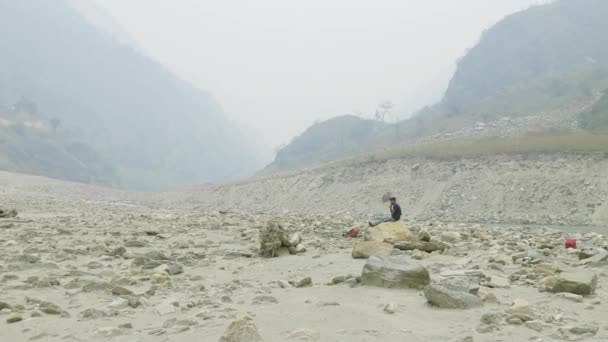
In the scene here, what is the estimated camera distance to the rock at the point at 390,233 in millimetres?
12170

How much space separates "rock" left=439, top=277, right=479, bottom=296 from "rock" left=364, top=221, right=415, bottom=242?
4.90 metres

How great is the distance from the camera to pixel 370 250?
10.5 m

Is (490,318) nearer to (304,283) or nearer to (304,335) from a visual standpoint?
(304,335)

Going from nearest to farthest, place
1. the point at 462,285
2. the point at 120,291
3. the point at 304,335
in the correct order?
the point at 304,335, the point at 462,285, the point at 120,291

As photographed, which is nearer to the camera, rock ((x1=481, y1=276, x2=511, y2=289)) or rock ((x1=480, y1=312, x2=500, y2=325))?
rock ((x1=480, y1=312, x2=500, y2=325))

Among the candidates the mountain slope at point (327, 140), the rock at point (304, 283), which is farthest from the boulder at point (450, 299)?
the mountain slope at point (327, 140)

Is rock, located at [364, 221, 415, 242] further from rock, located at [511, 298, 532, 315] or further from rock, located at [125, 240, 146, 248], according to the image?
rock, located at [511, 298, 532, 315]

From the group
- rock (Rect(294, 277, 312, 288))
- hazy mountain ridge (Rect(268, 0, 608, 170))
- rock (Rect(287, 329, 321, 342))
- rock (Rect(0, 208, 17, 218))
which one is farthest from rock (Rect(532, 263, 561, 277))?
hazy mountain ridge (Rect(268, 0, 608, 170))

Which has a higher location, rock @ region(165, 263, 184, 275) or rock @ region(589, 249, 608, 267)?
rock @ region(165, 263, 184, 275)

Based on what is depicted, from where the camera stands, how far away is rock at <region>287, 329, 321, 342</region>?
16.5ft

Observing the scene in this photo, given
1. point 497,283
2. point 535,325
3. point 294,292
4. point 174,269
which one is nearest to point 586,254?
point 497,283

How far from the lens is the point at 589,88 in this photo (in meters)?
96.9

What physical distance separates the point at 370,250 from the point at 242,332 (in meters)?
5.88

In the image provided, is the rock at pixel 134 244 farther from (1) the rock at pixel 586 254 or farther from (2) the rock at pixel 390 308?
(1) the rock at pixel 586 254
